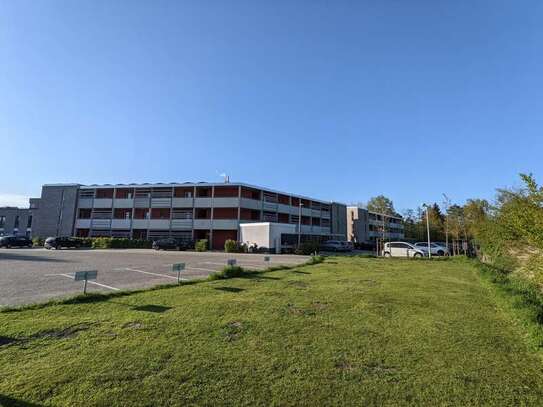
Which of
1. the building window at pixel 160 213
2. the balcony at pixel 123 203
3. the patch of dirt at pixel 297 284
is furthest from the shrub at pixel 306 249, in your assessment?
the balcony at pixel 123 203

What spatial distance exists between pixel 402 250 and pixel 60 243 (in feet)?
136

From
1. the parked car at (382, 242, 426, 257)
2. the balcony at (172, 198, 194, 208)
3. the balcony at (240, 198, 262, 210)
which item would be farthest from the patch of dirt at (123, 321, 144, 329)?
the balcony at (172, 198, 194, 208)

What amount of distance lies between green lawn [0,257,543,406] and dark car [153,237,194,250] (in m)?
33.0

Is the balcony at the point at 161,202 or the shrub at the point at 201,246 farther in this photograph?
the balcony at the point at 161,202

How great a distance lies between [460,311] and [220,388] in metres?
6.07

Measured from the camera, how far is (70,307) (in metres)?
6.91

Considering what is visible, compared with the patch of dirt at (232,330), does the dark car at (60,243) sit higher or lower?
higher

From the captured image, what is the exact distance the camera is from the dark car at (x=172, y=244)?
3884cm

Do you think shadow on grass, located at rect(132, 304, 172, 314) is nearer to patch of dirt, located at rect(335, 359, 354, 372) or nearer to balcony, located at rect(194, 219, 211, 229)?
patch of dirt, located at rect(335, 359, 354, 372)

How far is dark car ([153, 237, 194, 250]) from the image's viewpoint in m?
38.8

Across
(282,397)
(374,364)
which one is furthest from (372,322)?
(282,397)

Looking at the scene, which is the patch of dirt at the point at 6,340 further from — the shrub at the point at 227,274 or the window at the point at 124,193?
the window at the point at 124,193

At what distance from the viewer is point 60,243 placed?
3972cm

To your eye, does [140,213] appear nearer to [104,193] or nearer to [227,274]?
[104,193]
